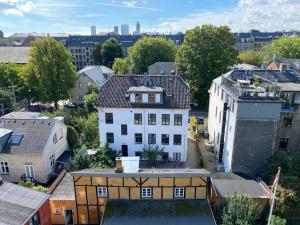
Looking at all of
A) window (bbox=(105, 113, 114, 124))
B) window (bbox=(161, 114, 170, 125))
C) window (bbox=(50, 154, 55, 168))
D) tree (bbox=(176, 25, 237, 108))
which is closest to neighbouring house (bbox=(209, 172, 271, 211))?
window (bbox=(161, 114, 170, 125))

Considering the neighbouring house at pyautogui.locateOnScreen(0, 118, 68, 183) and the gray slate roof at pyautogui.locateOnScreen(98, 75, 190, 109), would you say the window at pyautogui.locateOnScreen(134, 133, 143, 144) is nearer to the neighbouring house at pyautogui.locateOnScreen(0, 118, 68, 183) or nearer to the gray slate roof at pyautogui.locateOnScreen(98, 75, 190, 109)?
the gray slate roof at pyautogui.locateOnScreen(98, 75, 190, 109)

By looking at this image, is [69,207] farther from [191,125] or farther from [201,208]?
[191,125]

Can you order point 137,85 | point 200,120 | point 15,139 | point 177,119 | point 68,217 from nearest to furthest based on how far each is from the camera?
1. point 68,217
2. point 15,139
3. point 177,119
4. point 137,85
5. point 200,120

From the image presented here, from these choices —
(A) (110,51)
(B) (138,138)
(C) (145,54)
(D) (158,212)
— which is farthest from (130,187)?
(A) (110,51)

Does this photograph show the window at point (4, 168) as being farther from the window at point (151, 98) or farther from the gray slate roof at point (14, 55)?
the gray slate roof at point (14, 55)


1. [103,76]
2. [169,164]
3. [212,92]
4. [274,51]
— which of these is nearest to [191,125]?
[212,92]

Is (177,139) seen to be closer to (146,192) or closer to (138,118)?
(138,118)
